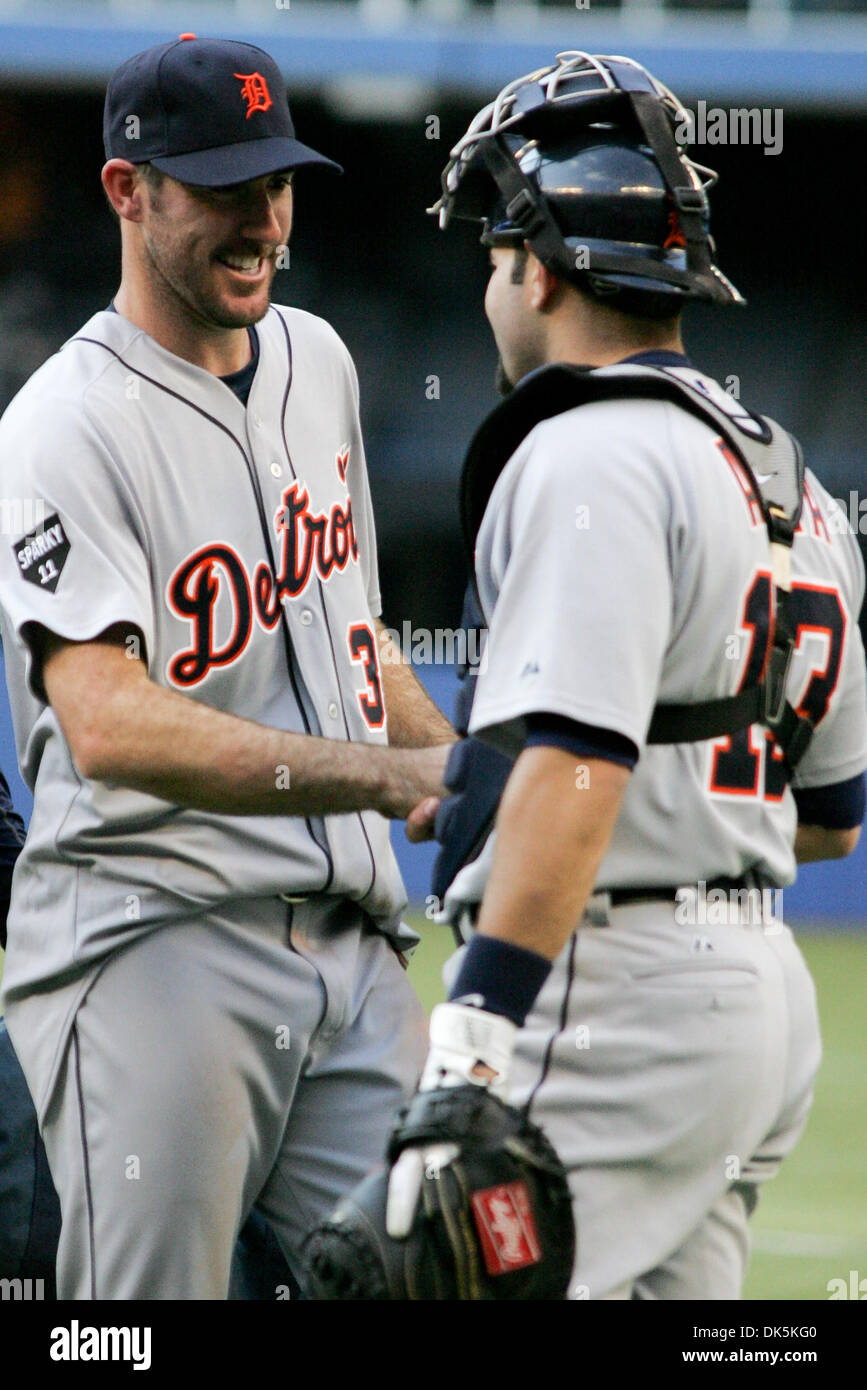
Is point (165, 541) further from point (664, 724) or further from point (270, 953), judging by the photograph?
point (664, 724)

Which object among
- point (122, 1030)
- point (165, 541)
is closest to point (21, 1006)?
point (122, 1030)

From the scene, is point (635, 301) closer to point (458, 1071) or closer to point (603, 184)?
point (603, 184)

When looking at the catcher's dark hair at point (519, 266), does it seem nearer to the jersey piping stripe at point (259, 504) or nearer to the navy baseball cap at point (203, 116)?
the navy baseball cap at point (203, 116)

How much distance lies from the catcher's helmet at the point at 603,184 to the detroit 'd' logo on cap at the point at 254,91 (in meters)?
0.65

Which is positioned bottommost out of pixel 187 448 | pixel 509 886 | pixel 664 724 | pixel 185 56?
pixel 509 886

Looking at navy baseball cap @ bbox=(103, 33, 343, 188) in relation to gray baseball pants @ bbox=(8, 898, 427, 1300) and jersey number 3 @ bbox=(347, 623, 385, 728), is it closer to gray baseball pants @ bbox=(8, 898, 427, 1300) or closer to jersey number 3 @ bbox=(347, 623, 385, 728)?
jersey number 3 @ bbox=(347, 623, 385, 728)

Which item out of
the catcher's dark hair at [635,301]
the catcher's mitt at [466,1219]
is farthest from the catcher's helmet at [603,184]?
the catcher's mitt at [466,1219]

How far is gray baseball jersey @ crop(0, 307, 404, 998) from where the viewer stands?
2887 millimetres

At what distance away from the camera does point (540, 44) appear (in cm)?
1392

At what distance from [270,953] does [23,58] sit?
12.7m

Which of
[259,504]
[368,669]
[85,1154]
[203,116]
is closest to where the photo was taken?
[85,1154]

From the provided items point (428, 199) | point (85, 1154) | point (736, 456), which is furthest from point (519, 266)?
point (428, 199)

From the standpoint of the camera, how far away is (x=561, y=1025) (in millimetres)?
2363

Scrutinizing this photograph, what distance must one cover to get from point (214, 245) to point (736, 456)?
111cm
